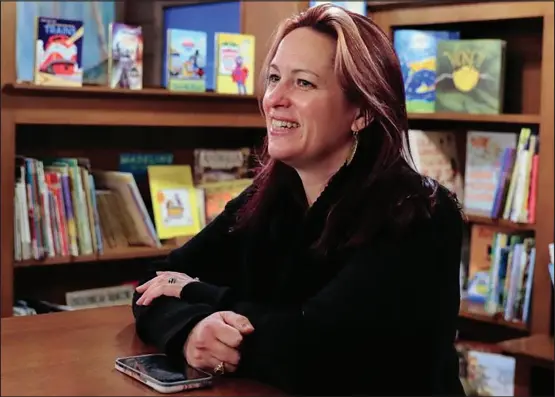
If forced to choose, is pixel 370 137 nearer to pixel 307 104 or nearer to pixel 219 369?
pixel 307 104

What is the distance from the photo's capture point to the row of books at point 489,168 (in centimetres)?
319

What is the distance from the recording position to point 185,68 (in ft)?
10.6

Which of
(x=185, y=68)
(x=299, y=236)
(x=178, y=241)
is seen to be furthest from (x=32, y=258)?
(x=299, y=236)

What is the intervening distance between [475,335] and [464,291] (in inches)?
8.4

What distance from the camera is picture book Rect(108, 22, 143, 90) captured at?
10.0ft

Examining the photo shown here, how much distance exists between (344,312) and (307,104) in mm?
399

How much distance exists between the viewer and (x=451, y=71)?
3443mm

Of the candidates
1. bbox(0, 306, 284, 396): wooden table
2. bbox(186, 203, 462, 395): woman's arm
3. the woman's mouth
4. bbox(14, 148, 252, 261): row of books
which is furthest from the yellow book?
bbox(186, 203, 462, 395): woman's arm

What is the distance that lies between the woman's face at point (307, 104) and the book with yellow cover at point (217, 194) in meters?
1.81

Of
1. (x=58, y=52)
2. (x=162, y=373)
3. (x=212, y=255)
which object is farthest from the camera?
(x=58, y=52)

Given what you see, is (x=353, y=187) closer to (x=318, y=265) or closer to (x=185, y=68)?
(x=318, y=265)

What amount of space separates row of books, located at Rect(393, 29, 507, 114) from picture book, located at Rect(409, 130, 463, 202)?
114mm

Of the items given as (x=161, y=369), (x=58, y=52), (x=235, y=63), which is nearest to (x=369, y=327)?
(x=161, y=369)

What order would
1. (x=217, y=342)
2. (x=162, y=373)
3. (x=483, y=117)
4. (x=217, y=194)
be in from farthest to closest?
(x=217, y=194) < (x=483, y=117) < (x=217, y=342) < (x=162, y=373)
